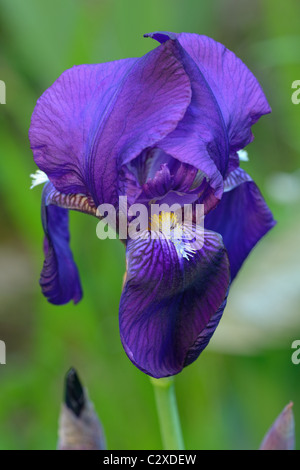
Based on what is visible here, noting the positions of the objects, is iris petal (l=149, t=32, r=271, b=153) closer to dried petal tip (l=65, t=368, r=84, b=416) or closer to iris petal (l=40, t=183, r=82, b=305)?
iris petal (l=40, t=183, r=82, b=305)

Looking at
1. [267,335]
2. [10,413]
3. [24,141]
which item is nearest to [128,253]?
[267,335]

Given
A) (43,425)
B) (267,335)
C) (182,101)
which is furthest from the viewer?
(43,425)

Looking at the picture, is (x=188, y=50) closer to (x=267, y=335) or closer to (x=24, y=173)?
(x=267, y=335)
